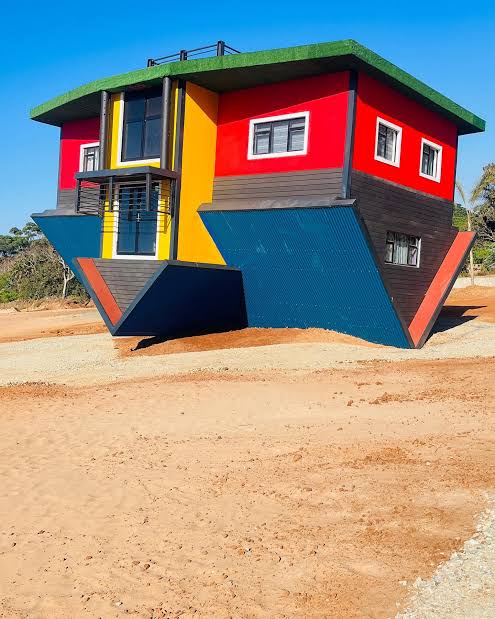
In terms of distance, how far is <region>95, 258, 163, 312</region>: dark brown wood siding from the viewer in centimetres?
2019

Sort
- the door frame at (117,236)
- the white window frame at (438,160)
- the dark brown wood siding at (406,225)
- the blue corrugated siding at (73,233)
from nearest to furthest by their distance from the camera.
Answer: the dark brown wood siding at (406,225), the door frame at (117,236), the white window frame at (438,160), the blue corrugated siding at (73,233)

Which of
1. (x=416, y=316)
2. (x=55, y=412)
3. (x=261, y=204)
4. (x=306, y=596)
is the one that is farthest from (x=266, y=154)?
(x=306, y=596)

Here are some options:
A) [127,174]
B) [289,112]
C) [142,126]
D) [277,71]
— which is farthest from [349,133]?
[142,126]

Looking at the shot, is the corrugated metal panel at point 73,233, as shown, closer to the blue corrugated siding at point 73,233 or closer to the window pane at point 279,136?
the blue corrugated siding at point 73,233

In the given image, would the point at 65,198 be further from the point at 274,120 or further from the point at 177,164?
the point at 274,120

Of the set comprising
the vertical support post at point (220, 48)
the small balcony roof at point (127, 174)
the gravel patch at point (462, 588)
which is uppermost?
the vertical support post at point (220, 48)

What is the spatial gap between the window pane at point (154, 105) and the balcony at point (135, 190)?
2.16 meters

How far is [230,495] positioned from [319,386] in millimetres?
6949

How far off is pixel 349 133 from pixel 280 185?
2504 mm

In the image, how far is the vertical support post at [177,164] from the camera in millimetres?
20203

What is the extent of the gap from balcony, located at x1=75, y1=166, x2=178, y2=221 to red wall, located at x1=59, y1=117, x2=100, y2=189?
3525 mm

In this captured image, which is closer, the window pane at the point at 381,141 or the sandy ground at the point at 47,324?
the window pane at the point at 381,141

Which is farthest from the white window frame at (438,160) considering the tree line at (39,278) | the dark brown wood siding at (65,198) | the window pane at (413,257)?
the tree line at (39,278)

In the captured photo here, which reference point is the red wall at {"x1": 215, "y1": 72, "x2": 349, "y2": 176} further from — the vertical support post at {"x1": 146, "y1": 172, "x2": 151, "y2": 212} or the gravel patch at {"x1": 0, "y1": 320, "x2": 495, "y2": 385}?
the gravel patch at {"x1": 0, "y1": 320, "x2": 495, "y2": 385}
